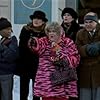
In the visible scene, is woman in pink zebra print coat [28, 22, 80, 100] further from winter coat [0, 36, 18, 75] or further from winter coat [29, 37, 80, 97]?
winter coat [0, 36, 18, 75]

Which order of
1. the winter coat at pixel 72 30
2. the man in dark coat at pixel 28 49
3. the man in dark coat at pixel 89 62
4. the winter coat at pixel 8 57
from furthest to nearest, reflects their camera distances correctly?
the man in dark coat at pixel 28 49, the winter coat at pixel 72 30, the winter coat at pixel 8 57, the man in dark coat at pixel 89 62

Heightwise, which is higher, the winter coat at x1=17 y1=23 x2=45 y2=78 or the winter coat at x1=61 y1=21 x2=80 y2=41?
the winter coat at x1=61 y1=21 x2=80 y2=41

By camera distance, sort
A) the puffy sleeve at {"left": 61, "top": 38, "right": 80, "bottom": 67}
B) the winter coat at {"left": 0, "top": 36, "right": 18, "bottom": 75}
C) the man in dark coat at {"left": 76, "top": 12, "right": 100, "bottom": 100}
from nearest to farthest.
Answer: the puffy sleeve at {"left": 61, "top": 38, "right": 80, "bottom": 67}
the man in dark coat at {"left": 76, "top": 12, "right": 100, "bottom": 100}
the winter coat at {"left": 0, "top": 36, "right": 18, "bottom": 75}

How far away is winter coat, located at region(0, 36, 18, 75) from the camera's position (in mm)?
6922

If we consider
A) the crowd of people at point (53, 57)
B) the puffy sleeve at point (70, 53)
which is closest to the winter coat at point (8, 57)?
the crowd of people at point (53, 57)

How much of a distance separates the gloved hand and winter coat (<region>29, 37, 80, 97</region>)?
0.16 metres

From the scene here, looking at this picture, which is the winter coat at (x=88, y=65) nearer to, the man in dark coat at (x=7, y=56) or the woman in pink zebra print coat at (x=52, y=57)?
the woman in pink zebra print coat at (x=52, y=57)

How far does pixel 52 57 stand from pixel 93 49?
55cm

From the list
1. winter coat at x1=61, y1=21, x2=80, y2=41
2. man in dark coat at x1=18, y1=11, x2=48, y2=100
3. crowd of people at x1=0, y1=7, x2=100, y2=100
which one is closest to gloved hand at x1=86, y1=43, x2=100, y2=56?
crowd of people at x1=0, y1=7, x2=100, y2=100

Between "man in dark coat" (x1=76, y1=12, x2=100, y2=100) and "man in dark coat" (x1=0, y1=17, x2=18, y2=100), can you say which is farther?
"man in dark coat" (x1=0, y1=17, x2=18, y2=100)

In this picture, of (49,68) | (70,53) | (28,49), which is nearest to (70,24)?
(28,49)

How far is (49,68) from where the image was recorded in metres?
6.45

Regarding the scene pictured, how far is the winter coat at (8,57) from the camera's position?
6.92 metres

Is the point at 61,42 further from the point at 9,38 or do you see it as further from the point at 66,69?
the point at 9,38
